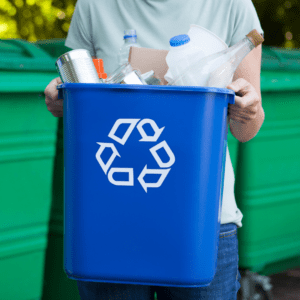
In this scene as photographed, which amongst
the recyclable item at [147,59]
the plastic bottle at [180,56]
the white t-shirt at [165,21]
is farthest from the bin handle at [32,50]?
the plastic bottle at [180,56]

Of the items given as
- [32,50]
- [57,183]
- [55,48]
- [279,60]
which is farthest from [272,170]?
[32,50]

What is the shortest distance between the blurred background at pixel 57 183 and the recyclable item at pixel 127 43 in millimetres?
841

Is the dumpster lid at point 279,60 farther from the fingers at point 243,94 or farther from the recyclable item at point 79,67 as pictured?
the recyclable item at point 79,67

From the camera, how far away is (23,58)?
7.14ft

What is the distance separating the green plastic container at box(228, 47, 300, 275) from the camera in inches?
113

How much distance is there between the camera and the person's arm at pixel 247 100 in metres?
1.19

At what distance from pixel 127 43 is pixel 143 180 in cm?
45

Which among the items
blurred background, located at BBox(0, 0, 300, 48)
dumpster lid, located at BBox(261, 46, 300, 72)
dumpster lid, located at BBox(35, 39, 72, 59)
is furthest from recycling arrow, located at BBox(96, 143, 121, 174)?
blurred background, located at BBox(0, 0, 300, 48)

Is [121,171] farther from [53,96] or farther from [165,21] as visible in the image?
[165,21]

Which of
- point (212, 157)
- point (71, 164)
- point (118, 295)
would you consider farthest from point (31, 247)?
point (212, 157)

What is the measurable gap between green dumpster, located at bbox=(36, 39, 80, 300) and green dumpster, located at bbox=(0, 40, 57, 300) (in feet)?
0.21

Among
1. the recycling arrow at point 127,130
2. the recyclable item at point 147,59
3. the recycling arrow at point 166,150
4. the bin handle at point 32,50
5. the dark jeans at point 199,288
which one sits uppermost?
the recyclable item at point 147,59

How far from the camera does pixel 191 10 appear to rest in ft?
4.74

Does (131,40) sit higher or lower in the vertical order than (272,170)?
higher
